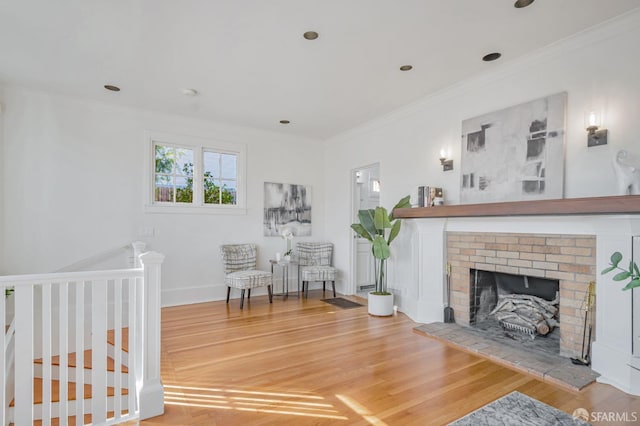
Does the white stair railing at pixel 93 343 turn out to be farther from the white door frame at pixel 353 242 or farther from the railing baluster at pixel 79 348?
the white door frame at pixel 353 242

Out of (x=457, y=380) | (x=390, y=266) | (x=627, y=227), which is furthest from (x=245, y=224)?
(x=627, y=227)

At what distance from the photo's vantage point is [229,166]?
17.6ft

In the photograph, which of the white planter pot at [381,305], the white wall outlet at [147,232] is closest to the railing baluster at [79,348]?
the white wall outlet at [147,232]

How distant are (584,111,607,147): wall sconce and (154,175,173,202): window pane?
4870 mm

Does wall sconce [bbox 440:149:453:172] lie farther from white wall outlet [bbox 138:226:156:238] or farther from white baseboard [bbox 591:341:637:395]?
white wall outlet [bbox 138:226:156:238]

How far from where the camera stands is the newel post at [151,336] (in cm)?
208

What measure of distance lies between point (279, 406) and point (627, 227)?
8.88 feet

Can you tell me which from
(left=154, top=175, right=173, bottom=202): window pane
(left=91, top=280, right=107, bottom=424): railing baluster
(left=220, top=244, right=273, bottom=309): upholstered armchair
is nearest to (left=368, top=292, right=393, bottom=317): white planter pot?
(left=220, top=244, right=273, bottom=309): upholstered armchair

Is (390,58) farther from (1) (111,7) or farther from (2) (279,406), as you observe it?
(2) (279,406)

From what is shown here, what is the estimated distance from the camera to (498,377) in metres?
2.56

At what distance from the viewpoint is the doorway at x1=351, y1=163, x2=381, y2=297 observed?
5.53 m

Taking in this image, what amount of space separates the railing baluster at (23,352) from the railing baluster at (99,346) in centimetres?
30

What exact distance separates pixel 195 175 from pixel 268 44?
271 cm

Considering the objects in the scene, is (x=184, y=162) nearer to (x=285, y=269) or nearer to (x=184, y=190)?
(x=184, y=190)
